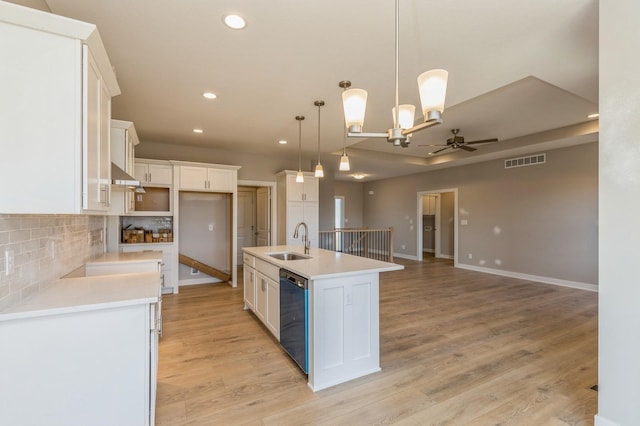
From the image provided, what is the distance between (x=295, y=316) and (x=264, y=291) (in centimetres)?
88

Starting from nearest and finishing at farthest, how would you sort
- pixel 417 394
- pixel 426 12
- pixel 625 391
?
1. pixel 625 391
2. pixel 426 12
3. pixel 417 394

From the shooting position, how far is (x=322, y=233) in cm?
709

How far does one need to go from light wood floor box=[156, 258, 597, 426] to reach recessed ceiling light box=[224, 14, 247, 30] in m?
2.76

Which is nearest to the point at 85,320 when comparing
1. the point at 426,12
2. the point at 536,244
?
the point at 426,12

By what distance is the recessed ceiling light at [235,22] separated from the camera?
206 centimetres

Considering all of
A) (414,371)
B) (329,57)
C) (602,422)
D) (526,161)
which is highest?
(329,57)

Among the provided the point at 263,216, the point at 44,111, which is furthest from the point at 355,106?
the point at 263,216

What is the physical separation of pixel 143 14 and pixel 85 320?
2.01m

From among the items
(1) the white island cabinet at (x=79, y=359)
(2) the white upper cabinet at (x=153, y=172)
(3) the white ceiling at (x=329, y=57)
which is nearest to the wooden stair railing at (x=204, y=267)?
(2) the white upper cabinet at (x=153, y=172)

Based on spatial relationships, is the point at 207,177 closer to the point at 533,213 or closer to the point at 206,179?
the point at 206,179

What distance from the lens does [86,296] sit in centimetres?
174

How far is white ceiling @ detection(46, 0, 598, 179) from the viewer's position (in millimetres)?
1998

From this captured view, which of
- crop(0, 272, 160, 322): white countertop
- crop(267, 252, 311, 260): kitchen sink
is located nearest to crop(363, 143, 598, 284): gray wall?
crop(267, 252, 311, 260): kitchen sink

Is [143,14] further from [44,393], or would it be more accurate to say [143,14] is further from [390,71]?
[44,393]
